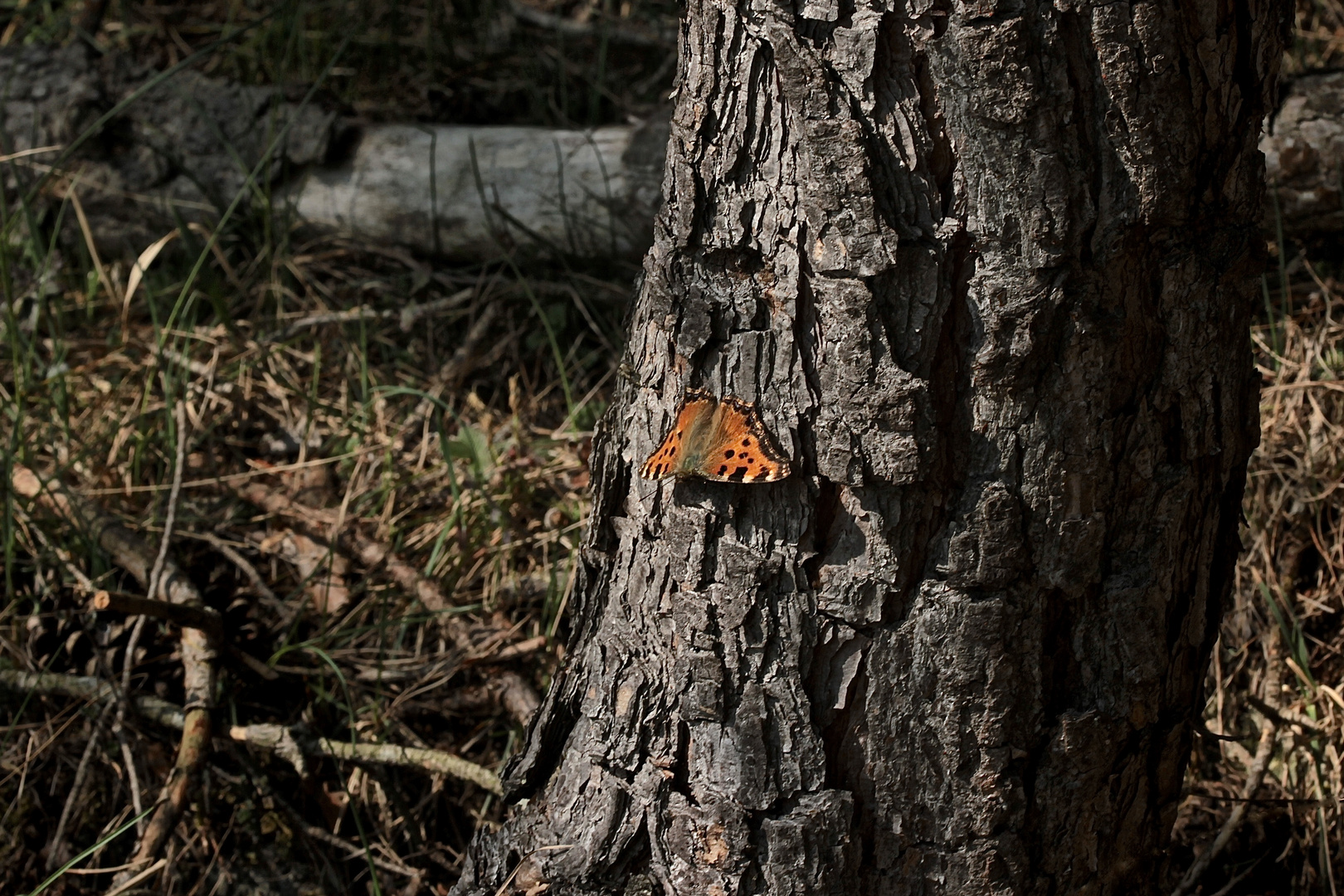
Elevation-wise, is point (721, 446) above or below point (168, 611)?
above

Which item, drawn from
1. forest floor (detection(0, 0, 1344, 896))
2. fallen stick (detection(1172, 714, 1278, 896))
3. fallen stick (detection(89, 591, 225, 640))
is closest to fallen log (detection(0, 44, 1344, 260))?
forest floor (detection(0, 0, 1344, 896))

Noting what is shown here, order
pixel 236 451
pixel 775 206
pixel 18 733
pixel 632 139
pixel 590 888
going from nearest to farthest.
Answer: pixel 775 206 < pixel 590 888 < pixel 18 733 < pixel 236 451 < pixel 632 139

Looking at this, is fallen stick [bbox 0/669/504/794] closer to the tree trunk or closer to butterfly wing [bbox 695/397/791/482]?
the tree trunk

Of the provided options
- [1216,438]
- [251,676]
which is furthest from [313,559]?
[1216,438]

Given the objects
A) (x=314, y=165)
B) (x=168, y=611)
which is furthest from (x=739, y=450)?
(x=314, y=165)

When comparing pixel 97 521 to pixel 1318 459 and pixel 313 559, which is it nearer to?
pixel 313 559

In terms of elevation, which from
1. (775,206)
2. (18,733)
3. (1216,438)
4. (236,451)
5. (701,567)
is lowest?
(18,733)

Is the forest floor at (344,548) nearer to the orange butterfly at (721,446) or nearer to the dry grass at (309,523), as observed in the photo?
the dry grass at (309,523)

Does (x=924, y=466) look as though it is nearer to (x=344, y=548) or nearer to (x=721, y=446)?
(x=721, y=446)
